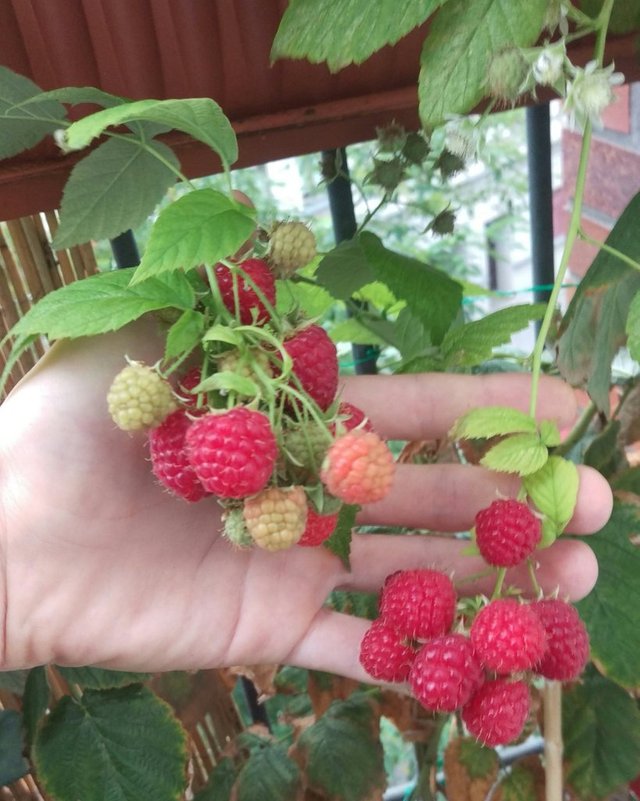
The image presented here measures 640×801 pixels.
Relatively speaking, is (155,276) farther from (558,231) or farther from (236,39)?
(558,231)

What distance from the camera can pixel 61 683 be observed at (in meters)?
0.84

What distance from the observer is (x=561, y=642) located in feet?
1.40

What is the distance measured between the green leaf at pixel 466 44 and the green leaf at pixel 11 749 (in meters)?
0.68

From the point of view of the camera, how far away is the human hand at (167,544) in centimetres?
51

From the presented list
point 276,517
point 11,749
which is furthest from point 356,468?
point 11,749

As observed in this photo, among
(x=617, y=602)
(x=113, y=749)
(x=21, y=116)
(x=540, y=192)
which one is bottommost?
(x=113, y=749)

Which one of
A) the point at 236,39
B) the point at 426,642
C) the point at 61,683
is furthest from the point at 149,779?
the point at 236,39

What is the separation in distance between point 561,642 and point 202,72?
0.46 meters

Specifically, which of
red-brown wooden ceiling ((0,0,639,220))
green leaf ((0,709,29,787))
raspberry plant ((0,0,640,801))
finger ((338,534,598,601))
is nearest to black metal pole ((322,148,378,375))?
red-brown wooden ceiling ((0,0,639,220))

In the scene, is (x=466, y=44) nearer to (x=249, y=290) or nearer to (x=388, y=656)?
(x=249, y=290)

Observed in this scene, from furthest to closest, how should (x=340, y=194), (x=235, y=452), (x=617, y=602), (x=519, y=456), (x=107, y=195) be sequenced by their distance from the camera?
(x=340, y=194) < (x=617, y=602) < (x=107, y=195) < (x=519, y=456) < (x=235, y=452)

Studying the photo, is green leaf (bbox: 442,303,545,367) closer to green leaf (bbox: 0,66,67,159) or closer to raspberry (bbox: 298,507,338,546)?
raspberry (bbox: 298,507,338,546)

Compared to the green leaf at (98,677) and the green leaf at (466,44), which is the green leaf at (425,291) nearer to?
the green leaf at (466,44)

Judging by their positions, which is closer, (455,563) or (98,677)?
(455,563)
